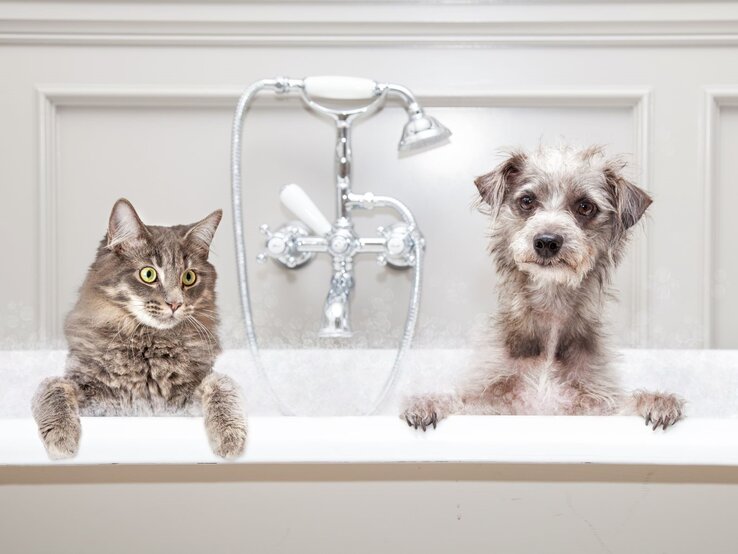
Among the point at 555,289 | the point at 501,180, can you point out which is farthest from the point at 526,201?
the point at 555,289

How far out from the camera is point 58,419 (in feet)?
3.54

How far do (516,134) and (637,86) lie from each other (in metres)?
0.42

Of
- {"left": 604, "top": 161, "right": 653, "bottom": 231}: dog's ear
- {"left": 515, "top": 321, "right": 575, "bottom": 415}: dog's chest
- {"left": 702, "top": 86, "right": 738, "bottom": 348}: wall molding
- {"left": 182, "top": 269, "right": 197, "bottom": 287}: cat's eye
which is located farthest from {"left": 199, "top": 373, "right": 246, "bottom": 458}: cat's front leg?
{"left": 702, "top": 86, "right": 738, "bottom": 348}: wall molding

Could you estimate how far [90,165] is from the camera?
224 cm

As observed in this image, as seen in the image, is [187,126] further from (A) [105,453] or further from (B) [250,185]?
(A) [105,453]

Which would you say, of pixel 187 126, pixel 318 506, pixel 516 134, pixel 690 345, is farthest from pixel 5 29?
pixel 690 345

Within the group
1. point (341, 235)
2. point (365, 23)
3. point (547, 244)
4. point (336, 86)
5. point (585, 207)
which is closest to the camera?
point (547, 244)

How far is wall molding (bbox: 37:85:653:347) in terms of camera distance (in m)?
2.19

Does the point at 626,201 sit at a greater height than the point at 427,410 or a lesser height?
greater

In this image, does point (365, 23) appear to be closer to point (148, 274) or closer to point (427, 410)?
point (148, 274)

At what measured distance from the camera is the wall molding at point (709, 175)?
220 centimetres

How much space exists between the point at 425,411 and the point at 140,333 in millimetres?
602

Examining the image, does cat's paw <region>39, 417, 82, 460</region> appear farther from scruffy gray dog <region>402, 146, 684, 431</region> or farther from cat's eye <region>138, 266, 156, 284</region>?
scruffy gray dog <region>402, 146, 684, 431</region>

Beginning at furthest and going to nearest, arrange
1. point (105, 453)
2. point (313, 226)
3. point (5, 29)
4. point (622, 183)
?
point (5, 29), point (313, 226), point (622, 183), point (105, 453)
